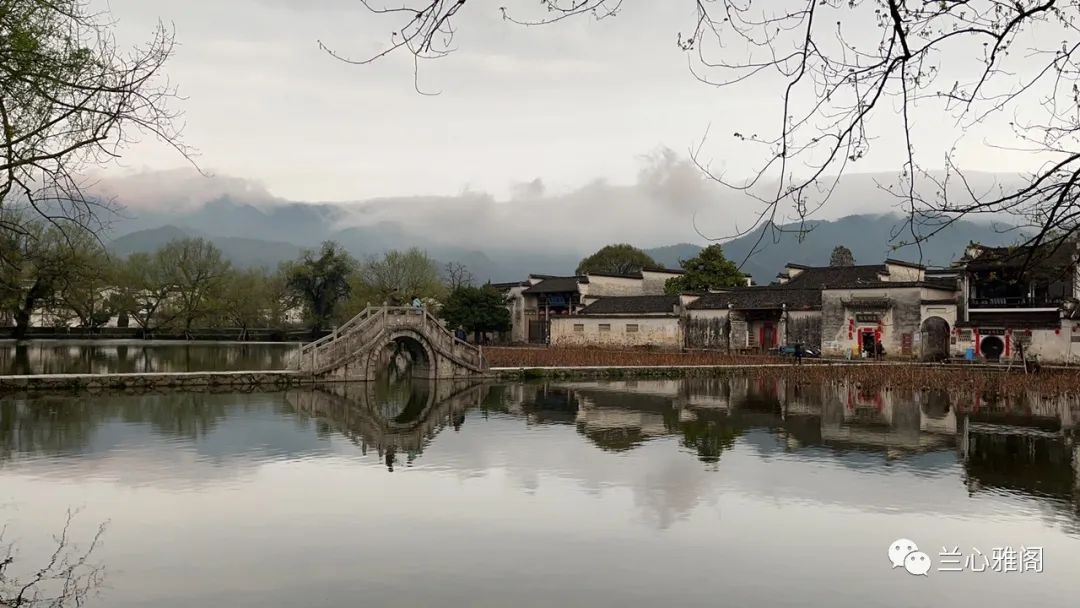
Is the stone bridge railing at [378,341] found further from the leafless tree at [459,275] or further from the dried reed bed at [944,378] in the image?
the leafless tree at [459,275]

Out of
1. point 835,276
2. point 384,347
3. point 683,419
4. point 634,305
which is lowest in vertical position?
point 683,419

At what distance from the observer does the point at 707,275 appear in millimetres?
57812

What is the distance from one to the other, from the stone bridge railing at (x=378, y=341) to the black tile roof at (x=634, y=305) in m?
19.6

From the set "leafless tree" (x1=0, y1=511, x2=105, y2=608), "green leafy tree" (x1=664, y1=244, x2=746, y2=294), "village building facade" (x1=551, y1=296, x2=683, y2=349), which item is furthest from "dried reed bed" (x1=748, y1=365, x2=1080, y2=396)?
"leafless tree" (x1=0, y1=511, x2=105, y2=608)

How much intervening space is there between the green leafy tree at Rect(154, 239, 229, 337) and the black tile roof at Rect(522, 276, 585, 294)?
24409 mm

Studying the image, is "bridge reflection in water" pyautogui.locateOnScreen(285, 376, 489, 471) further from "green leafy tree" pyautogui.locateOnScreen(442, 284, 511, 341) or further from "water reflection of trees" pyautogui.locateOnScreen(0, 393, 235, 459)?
"green leafy tree" pyautogui.locateOnScreen(442, 284, 511, 341)

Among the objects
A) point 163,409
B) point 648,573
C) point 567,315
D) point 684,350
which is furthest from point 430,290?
point 648,573

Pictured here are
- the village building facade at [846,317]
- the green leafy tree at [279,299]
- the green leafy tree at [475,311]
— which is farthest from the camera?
the green leafy tree at [279,299]

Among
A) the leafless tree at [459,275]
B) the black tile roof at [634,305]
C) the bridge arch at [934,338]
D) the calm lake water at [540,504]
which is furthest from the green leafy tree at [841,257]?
the calm lake water at [540,504]

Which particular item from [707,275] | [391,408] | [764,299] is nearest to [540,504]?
[391,408]

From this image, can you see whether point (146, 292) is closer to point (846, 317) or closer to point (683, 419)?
point (846, 317)

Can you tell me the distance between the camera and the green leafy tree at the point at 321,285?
218 ft

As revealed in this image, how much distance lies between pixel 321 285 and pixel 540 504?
58703 mm

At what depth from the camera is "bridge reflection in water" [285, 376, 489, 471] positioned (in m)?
16.8
